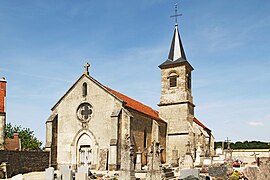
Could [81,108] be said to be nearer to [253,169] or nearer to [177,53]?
[177,53]

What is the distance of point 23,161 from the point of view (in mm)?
25906

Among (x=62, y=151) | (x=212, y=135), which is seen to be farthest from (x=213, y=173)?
(x=212, y=135)

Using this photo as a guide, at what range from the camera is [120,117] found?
1097 inches

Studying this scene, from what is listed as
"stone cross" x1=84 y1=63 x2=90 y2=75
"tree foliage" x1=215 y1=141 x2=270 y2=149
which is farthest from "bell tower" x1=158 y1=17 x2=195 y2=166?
"tree foliage" x1=215 y1=141 x2=270 y2=149

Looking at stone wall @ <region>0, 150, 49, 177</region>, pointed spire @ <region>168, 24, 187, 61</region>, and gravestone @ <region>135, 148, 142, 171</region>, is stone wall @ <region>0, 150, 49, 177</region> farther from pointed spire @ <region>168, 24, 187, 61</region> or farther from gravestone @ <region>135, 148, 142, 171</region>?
pointed spire @ <region>168, 24, 187, 61</region>

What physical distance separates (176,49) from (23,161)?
21.9 metres

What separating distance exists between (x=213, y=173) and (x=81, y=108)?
17.6m

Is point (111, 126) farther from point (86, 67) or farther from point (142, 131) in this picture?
point (86, 67)

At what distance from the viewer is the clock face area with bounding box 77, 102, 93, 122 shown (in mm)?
30131

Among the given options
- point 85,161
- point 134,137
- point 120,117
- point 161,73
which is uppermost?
point 161,73

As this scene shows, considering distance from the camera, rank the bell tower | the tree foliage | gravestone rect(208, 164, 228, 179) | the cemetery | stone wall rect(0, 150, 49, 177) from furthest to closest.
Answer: the tree foliage, the bell tower, the cemetery, stone wall rect(0, 150, 49, 177), gravestone rect(208, 164, 228, 179)

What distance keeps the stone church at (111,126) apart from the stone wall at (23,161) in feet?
5.71

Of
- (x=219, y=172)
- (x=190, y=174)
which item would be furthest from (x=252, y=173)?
(x=219, y=172)

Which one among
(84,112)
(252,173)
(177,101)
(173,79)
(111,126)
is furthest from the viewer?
(173,79)
